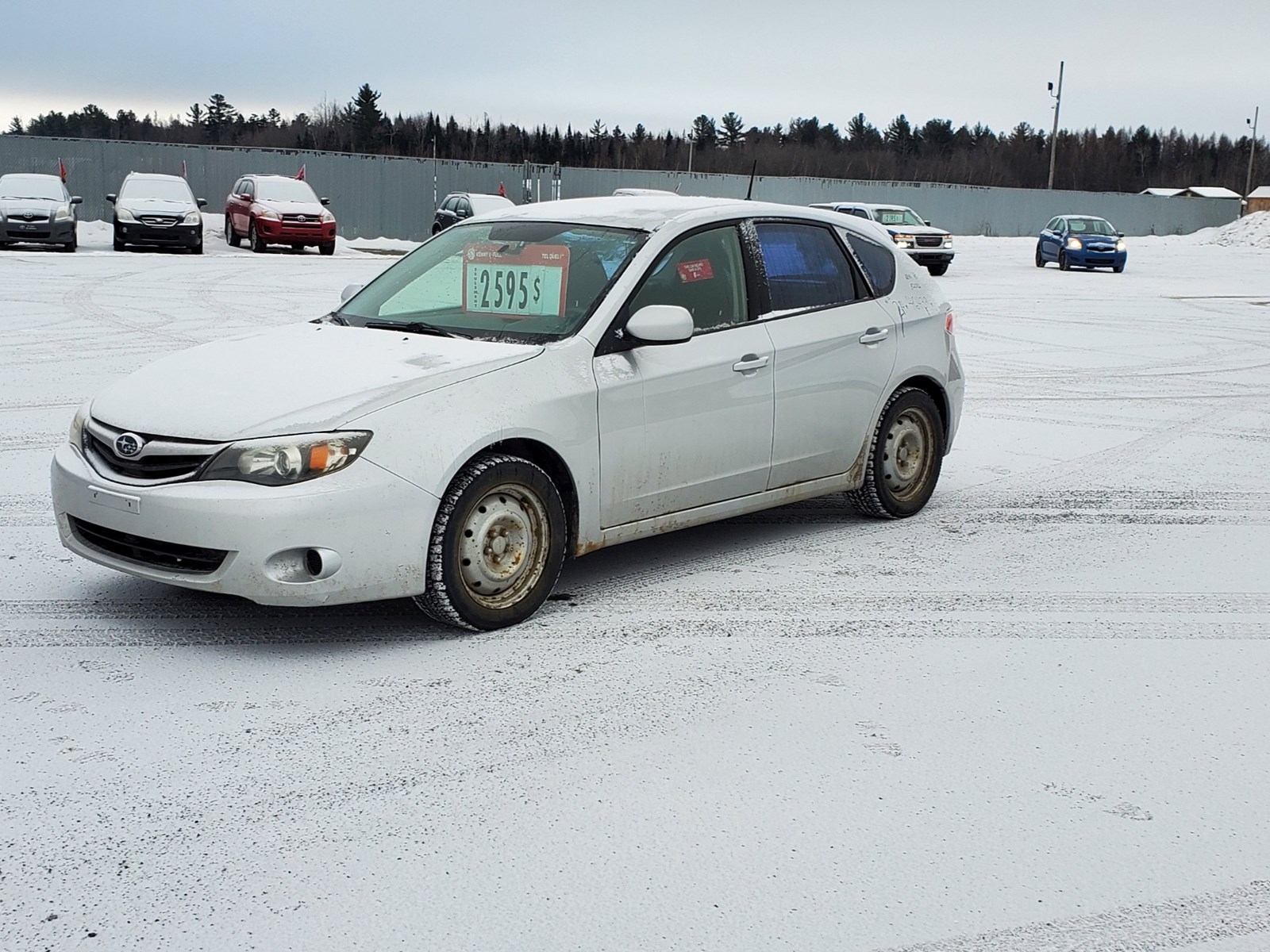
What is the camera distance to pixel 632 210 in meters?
6.26

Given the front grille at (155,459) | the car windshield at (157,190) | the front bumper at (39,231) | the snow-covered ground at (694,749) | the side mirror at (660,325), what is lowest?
the snow-covered ground at (694,749)

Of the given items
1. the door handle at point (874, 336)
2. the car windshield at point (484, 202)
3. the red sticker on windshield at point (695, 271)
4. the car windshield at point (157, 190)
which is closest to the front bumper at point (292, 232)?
the car windshield at point (157, 190)

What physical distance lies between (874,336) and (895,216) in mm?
27819

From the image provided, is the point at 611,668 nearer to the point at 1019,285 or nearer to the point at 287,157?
the point at 1019,285

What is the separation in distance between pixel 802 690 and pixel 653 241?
7.05ft

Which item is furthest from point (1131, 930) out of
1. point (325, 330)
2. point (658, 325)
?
point (325, 330)

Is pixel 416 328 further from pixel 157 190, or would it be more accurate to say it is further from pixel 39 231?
pixel 157 190

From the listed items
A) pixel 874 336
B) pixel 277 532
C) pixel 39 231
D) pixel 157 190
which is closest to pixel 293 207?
pixel 157 190

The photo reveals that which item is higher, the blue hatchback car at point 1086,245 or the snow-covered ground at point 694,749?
the blue hatchback car at point 1086,245

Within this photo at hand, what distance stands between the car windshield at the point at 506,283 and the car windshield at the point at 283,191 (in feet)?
85.7

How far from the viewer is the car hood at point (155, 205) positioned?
2862cm

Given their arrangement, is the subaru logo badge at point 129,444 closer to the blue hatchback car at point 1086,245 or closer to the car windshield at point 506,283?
the car windshield at point 506,283

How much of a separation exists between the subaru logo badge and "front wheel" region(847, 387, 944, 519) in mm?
3551

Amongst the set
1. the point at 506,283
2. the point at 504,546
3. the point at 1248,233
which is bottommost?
the point at 504,546
